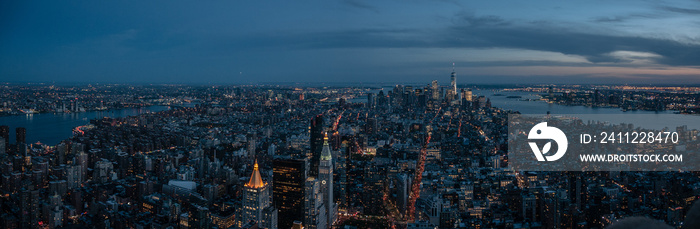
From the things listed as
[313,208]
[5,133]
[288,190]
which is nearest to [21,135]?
[5,133]

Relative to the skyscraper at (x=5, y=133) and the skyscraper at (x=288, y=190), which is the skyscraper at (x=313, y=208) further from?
the skyscraper at (x=5, y=133)

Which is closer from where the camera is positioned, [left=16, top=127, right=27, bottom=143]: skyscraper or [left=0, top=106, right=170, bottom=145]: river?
[left=16, top=127, right=27, bottom=143]: skyscraper

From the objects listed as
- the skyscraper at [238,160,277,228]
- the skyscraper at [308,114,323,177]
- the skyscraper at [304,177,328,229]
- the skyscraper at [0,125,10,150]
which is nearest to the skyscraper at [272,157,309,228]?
the skyscraper at [304,177,328,229]

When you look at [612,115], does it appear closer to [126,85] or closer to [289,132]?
[289,132]

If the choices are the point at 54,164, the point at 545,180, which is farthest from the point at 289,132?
the point at 545,180

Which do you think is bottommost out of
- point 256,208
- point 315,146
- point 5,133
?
point 256,208

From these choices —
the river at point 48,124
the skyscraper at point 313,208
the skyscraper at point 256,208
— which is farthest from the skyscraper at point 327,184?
the river at point 48,124

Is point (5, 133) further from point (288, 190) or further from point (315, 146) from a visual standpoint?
point (288, 190)

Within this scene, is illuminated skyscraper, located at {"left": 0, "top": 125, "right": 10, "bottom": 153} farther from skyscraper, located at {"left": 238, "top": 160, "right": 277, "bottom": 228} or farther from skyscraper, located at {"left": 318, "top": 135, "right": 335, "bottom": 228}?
skyscraper, located at {"left": 318, "top": 135, "right": 335, "bottom": 228}

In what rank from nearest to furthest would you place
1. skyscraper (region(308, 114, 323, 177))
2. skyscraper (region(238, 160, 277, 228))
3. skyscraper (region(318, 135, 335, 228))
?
skyscraper (region(238, 160, 277, 228)) → skyscraper (region(318, 135, 335, 228)) → skyscraper (region(308, 114, 323, 177))
